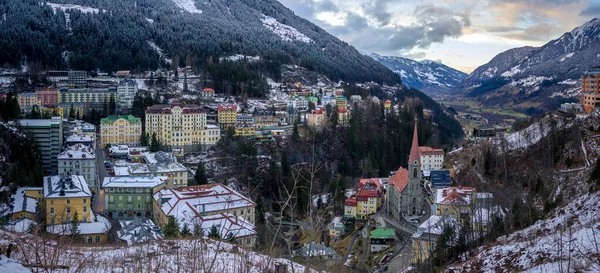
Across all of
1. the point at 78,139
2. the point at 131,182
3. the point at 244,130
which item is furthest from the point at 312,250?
the point at 244,130

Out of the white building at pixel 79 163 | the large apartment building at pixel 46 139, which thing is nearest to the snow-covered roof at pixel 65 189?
the white building at pixel 79 163

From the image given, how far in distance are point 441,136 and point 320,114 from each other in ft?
49.3

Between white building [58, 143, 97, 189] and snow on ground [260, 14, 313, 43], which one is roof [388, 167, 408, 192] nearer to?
white building [58, 143, 97, 189]

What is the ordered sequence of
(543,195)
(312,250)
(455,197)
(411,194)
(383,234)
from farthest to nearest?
(411,194)
(383,234)
(455,197)
(543,195)
(312,250)

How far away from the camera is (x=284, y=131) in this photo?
47312mm

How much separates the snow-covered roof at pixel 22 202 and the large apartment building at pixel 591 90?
30.8 metres

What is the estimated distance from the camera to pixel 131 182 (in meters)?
25.8

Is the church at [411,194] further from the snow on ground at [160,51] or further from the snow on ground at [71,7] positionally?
the snow on ground at [71,7]

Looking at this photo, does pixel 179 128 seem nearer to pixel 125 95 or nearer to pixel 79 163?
pixel 125 95

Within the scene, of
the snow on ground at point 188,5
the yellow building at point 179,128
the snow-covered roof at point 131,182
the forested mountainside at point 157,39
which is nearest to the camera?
the snow-covered roof at point 131,182

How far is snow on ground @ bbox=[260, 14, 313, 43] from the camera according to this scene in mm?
105438

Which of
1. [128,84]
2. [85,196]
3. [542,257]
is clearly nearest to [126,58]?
[128,84]

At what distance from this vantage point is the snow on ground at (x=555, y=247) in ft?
24.9

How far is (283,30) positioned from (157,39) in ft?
129
